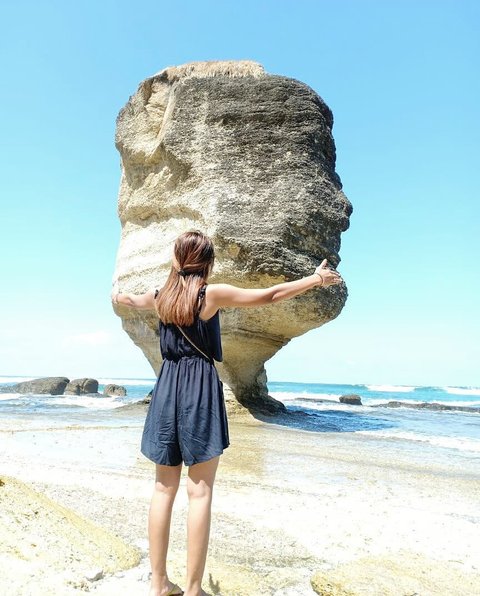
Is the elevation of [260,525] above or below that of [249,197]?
below

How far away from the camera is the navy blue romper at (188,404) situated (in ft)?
8.59

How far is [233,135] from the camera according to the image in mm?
11875

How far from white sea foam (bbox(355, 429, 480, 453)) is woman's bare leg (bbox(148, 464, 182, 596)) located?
22.9 feet

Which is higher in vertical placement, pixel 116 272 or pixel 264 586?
pixel 116 272

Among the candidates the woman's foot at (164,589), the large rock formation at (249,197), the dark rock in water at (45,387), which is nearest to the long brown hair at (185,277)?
the woman's foot at (164,589)

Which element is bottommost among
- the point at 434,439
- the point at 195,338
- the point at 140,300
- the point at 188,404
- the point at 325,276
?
the point at 434,439

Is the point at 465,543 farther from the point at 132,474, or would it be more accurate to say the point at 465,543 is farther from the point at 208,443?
the point at 132,474

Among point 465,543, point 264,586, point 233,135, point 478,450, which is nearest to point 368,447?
point 478,450

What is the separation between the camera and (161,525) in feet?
8.43

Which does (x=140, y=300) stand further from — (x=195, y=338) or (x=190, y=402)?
(x=190, y=402)

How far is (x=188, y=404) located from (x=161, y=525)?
56 cm

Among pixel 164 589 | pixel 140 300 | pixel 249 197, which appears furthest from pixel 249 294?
pixel 249 197

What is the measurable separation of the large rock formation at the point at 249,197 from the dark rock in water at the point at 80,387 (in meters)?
18.6

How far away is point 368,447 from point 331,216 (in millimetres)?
5292
